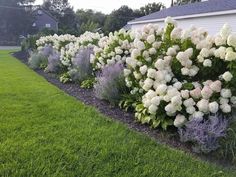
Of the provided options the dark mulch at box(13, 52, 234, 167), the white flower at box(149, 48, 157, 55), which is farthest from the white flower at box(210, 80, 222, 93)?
Answer: the white flower at box(149, 48, 157, 55)

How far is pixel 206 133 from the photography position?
415 centimetres

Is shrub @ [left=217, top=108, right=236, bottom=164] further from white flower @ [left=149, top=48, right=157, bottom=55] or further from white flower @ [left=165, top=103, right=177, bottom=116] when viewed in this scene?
white flower @ [left=149, top=48, right=157, bottom=55]

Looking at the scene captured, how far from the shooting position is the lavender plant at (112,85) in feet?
20.9

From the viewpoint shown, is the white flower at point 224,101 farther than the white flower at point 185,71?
No

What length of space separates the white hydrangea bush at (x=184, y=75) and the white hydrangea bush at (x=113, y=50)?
5.41ft

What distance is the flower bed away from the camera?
4357 millimetres

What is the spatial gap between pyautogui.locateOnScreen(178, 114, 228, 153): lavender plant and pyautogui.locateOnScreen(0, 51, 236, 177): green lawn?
0.79ft

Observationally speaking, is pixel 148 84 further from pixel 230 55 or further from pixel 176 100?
pixel 230 55

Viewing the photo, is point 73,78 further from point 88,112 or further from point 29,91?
point 88,112

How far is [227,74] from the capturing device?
174 inches

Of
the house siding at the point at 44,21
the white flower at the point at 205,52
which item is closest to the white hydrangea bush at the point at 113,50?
the white flower at the point at 205,52

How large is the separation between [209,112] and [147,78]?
45.0 inches

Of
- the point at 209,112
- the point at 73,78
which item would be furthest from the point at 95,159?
the point at 73,78

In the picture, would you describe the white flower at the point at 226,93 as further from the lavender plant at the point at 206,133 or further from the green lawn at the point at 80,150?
the green lawn at the point at 80,150
